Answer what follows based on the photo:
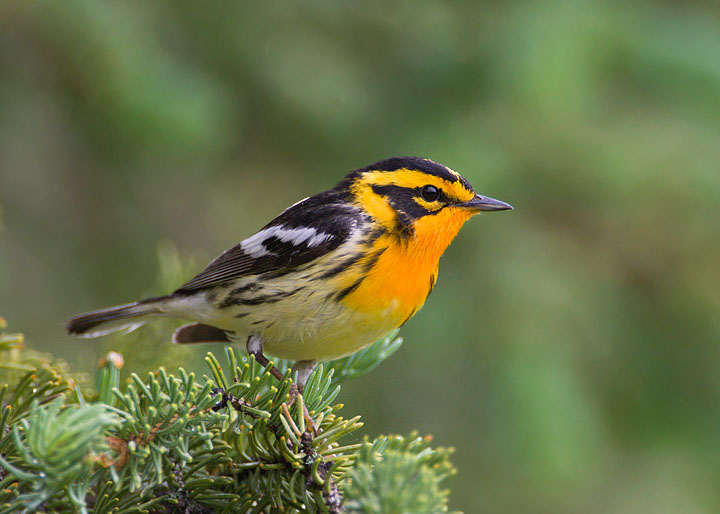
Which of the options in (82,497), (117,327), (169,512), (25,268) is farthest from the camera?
(25,268)

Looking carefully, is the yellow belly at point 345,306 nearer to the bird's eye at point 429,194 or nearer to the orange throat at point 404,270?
the orange throat at point 404,270

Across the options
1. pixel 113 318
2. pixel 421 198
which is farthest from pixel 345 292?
pixel 113 318

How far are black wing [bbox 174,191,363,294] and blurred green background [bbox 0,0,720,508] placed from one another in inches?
15.8

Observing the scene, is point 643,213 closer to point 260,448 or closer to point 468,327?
point 468,327

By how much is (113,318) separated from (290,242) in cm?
74

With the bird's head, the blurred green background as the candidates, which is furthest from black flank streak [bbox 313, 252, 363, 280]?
the blurred green background

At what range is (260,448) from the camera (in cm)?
163

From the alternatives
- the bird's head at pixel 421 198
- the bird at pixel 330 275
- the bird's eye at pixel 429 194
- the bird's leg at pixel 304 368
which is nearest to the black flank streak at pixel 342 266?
the bird at pixel 330 275

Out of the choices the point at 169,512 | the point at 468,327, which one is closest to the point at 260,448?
the point at 169,512

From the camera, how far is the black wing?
8.29 ft

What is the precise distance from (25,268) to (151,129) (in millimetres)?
1568

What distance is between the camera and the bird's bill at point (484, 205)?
2.67 meters

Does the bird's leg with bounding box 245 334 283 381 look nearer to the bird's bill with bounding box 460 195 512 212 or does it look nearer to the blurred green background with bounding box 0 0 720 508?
the blurred green background with bounding box 0 0 720 508

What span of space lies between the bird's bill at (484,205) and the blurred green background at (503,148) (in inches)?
20.7
